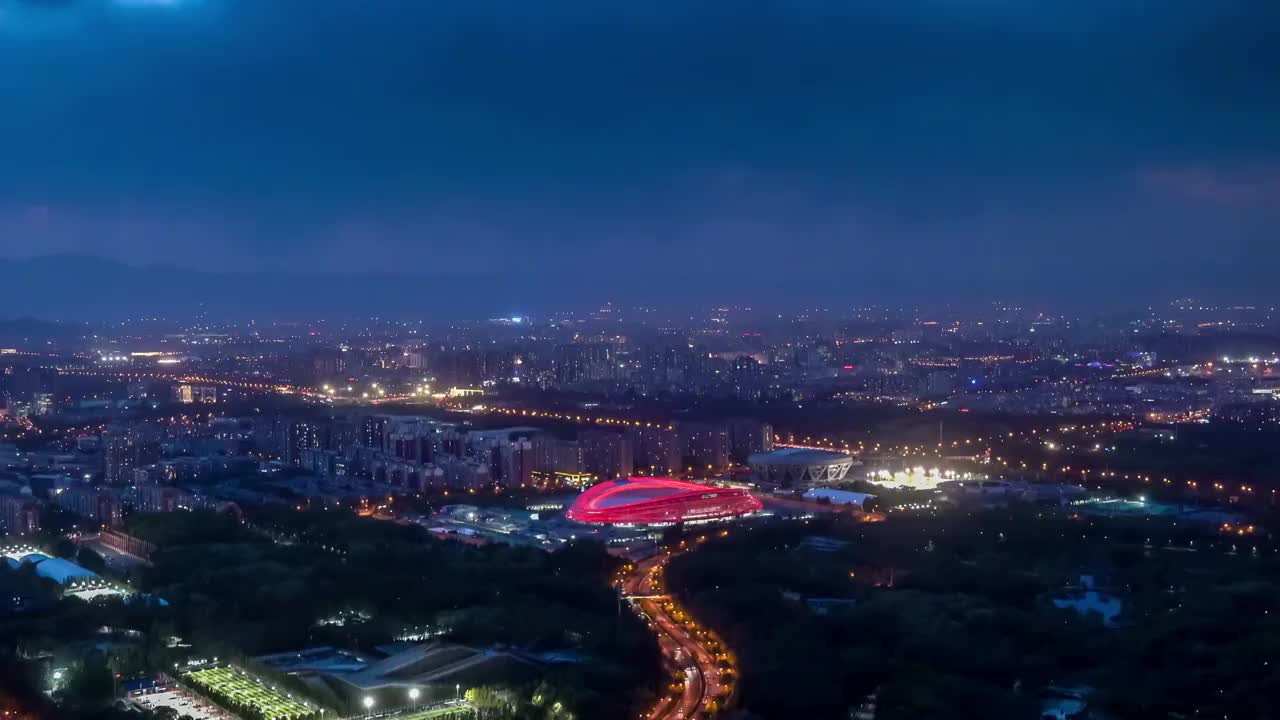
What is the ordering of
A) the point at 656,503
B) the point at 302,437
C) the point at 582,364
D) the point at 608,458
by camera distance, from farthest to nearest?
the point at 582,364, the point at 302,437, the point at 608,458, the point at 656,503

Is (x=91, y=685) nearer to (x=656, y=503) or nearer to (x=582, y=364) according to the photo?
(x=656, y=503)

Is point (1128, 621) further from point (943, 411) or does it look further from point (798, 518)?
point (943, 411)

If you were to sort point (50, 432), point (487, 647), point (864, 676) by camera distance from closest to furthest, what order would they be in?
point (864, 676) < point (487, 647) < point (50, 432)

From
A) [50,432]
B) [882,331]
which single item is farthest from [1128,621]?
[882,331]

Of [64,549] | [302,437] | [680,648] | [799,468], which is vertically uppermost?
[302,437]

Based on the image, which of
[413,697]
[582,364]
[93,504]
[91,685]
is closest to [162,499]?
[93,504]

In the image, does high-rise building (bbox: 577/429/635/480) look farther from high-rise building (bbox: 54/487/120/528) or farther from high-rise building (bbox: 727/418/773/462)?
high-rise building (bbox: 54/487/120/528)

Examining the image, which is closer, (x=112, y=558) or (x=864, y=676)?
(x=864, y=676)
